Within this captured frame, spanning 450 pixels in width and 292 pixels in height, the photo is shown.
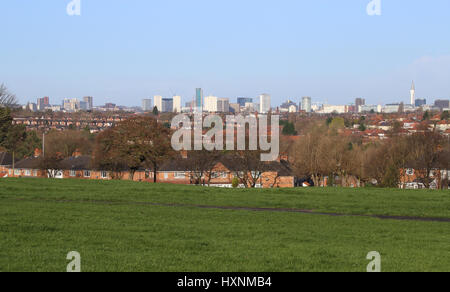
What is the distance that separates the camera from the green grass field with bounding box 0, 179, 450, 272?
12195 millimetres

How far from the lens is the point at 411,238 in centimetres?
1688

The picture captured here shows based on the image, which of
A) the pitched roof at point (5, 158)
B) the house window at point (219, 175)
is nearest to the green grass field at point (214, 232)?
the house window at point (219, 175)

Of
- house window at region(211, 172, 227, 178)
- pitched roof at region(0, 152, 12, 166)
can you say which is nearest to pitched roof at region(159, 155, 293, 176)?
house window at region(211, 172, 227, 178)

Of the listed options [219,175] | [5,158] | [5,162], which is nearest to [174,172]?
[219,175]

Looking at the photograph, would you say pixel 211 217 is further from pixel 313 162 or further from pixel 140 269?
pixel 313 162

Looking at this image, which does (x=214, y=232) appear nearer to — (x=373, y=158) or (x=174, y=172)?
(x=373, y=158)

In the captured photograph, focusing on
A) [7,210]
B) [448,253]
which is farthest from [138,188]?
[448,253]

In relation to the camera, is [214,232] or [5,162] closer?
[214,232]

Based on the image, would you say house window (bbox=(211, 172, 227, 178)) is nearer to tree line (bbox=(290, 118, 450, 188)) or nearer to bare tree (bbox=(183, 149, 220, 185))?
bare tree (bbox=(183, 149, 220, 185))

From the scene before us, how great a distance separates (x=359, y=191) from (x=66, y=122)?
469ft

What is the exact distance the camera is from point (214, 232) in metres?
16.8

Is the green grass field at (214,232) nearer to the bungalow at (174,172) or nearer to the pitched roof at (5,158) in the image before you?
the bungalow at (174,172)

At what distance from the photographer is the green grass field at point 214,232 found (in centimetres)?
1220
